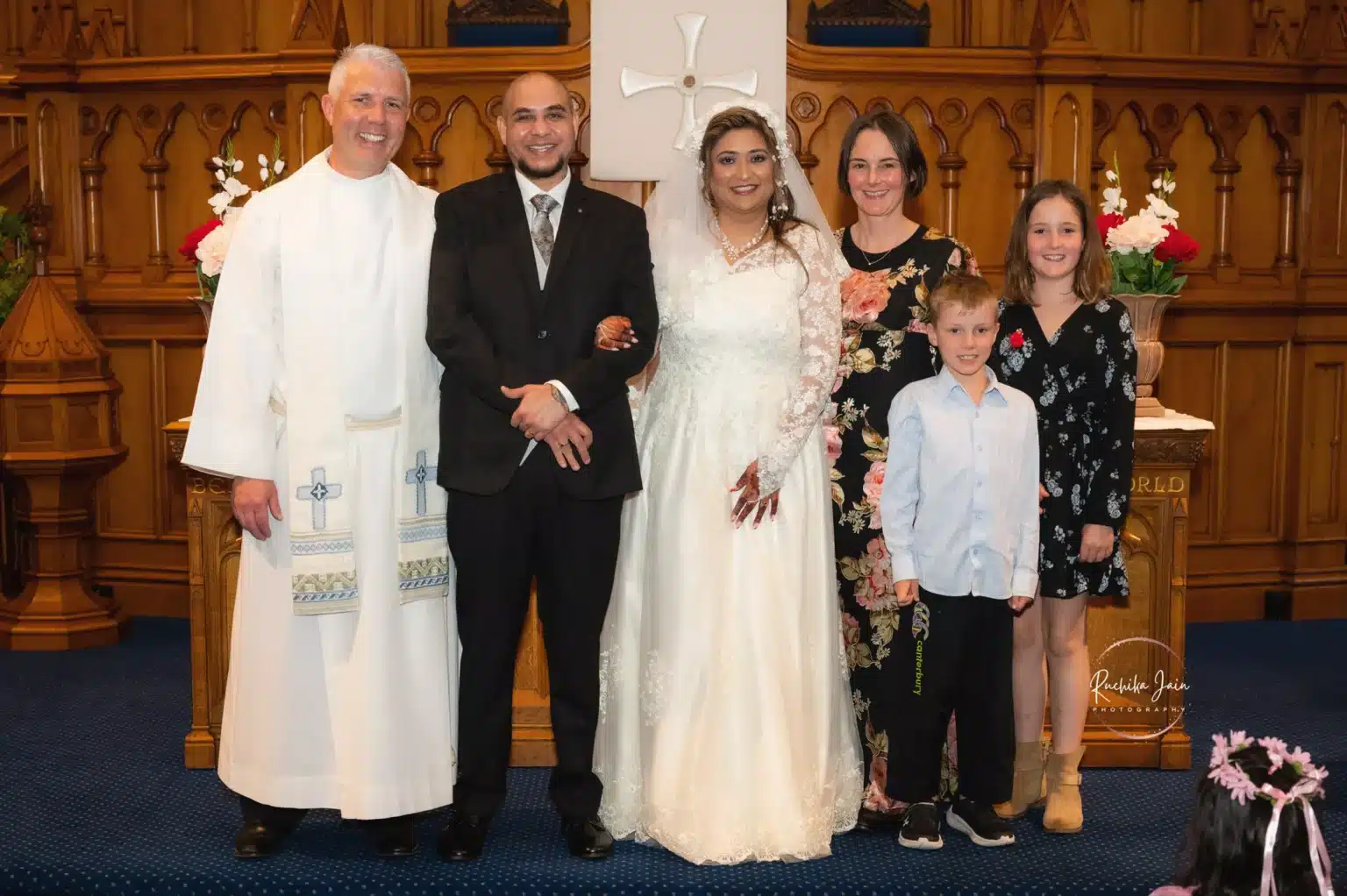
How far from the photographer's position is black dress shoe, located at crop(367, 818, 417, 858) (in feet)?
11.3

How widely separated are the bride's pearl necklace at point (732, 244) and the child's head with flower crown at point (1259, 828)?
5.04ft

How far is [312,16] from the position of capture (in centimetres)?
540

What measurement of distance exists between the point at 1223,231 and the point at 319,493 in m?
4.25

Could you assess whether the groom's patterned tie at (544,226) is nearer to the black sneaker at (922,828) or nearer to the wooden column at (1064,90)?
the black sneaker at (922,828)

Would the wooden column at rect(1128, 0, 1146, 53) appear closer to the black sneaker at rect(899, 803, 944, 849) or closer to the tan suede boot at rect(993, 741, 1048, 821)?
the tan suede boot at rect(993, 741, 1048, 821)

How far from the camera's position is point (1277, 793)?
2.55m

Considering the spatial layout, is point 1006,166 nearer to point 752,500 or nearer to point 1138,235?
point 1138,235

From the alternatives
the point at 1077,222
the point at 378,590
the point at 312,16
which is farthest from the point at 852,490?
the point at 312,16

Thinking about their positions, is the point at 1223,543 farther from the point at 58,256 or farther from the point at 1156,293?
the point at 58,256

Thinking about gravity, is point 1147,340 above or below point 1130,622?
above

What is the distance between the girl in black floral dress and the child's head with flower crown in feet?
Result: 3.27

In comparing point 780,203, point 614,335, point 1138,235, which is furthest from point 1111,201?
point 614,335

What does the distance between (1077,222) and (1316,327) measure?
3.05 m

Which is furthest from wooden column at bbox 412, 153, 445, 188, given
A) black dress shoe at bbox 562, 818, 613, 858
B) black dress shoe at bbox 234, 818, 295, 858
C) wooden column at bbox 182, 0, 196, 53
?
black dress shoe at bbox 562, 818, 613, 858
